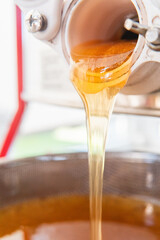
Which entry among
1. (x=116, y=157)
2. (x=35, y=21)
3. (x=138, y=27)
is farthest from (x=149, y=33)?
(x=116, y=157)

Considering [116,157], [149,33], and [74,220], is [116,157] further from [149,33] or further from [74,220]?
[149,33]

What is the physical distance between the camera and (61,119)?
279cm

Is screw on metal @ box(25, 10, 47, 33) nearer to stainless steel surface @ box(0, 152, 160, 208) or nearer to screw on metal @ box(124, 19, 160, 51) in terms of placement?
screw on metal @ box(124, 19, 160, 51)

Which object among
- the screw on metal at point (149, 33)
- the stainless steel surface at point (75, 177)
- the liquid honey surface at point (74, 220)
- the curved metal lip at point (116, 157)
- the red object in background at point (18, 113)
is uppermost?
the screw on metal at point (149, 33)

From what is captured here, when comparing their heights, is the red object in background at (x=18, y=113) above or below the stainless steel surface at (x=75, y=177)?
above

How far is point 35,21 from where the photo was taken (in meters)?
0.46

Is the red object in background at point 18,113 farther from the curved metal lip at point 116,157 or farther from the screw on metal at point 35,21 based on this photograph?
the screw on metal at point 35,21

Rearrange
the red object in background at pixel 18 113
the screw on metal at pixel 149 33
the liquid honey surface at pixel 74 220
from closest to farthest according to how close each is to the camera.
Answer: the screw on metal at pixel 149 33
the liquid honey surface at pixel 74 220
the red object in background at pixel 18 113

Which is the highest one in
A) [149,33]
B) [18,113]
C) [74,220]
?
[149,33]

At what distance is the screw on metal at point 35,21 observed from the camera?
18.0 inches

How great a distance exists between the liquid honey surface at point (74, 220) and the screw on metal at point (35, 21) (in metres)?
0.36

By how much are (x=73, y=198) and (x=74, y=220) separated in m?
0.09

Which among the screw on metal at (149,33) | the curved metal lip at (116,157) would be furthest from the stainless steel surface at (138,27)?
the curved metal lip at (116,157)

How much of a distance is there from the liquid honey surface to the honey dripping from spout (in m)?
0.07
